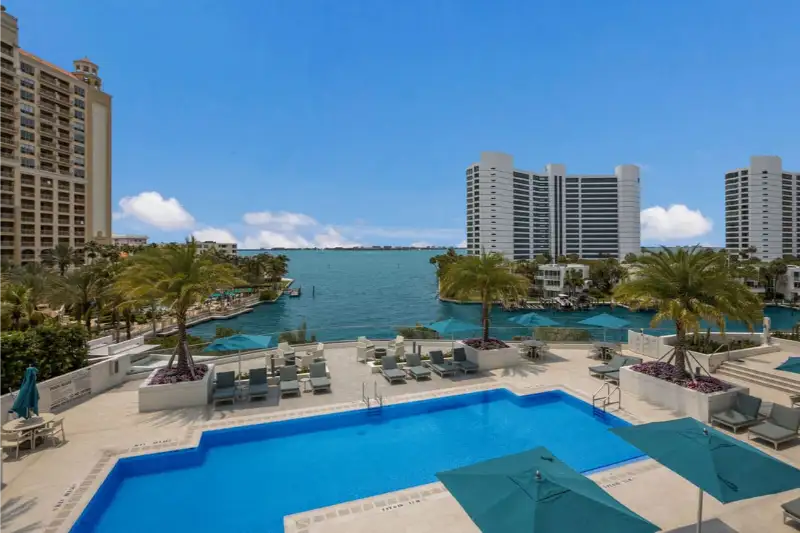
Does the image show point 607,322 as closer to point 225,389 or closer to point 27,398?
point 225,389

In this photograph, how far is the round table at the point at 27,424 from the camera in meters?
9.58

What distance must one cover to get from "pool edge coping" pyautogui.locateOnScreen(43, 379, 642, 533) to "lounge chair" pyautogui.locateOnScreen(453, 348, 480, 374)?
1.22 m

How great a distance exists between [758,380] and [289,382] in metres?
16.2

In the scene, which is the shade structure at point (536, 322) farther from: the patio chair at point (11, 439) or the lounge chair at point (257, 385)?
the patio chair at point (11, 439)

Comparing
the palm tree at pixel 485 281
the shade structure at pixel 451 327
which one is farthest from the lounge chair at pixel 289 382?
the palm tree at pixel 485 281

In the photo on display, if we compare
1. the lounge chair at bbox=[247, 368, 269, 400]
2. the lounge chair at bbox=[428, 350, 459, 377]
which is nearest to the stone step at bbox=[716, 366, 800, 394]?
the lounge chair at bbox=[428, 350, 459, 377]

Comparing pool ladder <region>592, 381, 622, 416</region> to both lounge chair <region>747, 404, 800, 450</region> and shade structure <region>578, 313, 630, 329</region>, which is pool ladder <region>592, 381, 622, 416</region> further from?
shade structure <region>578, 313, 630, 329</region>

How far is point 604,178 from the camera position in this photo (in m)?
136

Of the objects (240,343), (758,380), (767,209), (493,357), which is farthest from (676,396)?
(767,209)

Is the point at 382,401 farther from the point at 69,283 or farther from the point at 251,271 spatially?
the point at 251,271

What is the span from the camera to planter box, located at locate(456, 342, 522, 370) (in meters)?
16.7

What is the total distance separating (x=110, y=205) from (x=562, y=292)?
283ft

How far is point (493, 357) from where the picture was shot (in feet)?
55.3

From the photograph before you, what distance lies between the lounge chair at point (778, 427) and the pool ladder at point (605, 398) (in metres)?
3.21
